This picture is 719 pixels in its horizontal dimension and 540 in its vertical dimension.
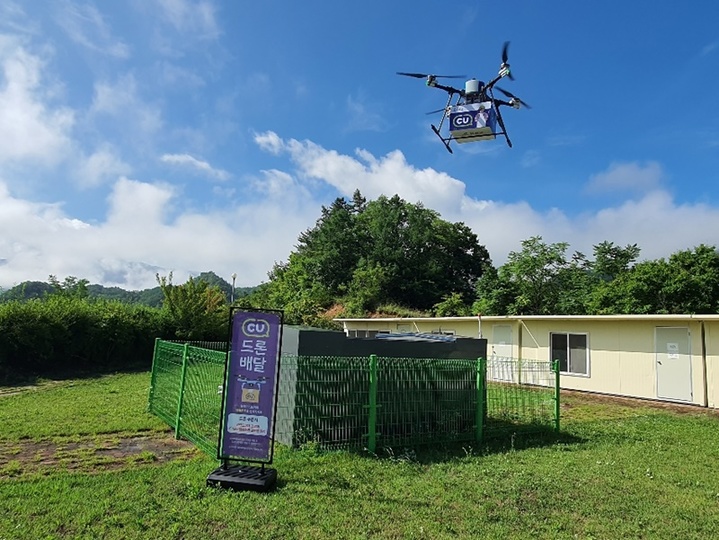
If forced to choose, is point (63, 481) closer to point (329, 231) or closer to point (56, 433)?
point (56, 433)

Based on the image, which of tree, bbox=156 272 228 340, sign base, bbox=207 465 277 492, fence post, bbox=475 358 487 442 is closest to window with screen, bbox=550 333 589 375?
Result: fence post, bbox=475 358 487 442

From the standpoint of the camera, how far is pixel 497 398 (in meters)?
7.60

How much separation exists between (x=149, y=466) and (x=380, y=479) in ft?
7.82

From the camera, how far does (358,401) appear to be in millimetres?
6039

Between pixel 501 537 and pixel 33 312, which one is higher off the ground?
pixel 33 312

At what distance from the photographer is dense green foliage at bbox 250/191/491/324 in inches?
1511

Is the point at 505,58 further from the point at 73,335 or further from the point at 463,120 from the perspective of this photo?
the point at 73,335

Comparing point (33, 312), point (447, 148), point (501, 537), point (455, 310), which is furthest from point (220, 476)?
point (455, 310)

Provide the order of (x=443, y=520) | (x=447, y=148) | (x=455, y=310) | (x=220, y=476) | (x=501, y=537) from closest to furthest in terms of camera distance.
→ (x=501, y=537) < (x=443, y=520) < (x=220, y=476) < (x=447, y=148) < (x=455, y=310)

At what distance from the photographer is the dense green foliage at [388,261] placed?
38.4 m

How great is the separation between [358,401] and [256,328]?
72.7 inches

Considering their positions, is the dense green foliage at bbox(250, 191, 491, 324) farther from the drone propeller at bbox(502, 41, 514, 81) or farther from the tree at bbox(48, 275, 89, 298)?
the drone propeller at bbox(502, 41, 514, 81)

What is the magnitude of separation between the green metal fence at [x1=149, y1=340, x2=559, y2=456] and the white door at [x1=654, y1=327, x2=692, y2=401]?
5713 millimetres

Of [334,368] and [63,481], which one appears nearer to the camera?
[63,481]
